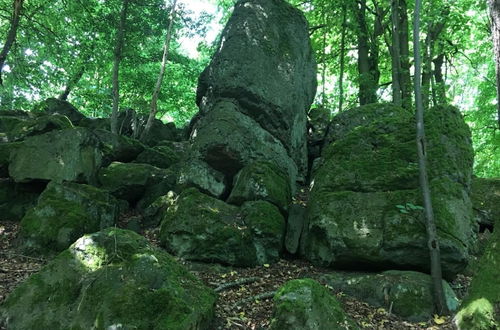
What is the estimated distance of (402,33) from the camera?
16.1 meters

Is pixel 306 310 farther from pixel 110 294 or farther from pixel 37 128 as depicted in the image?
pixel 37 128

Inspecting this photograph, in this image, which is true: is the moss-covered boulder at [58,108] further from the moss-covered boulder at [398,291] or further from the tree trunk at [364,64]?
the moss-covered boulder at [398,291]

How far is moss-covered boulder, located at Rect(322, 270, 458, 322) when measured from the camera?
616 cm

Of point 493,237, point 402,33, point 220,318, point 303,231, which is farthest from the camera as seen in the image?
point 402,33

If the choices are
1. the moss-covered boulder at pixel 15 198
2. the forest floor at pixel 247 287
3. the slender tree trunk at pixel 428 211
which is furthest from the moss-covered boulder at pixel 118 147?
the slender tree trunk at pixel 428 211

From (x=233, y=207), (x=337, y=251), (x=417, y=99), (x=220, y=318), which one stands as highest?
(x=417, y=99)

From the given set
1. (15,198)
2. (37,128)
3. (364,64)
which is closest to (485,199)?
(364,64)

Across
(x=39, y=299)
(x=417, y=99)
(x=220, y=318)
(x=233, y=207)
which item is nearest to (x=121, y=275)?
(x=39, y=299)

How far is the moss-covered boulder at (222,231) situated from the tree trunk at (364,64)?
8884 mm

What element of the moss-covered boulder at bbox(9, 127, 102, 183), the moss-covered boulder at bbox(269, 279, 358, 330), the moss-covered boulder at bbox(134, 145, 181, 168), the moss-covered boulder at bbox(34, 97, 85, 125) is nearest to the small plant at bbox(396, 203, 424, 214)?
the moss-covered boulder at bbox(269, 279, 358, 330)

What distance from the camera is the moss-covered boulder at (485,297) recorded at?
14.4ft

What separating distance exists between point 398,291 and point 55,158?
318 inches

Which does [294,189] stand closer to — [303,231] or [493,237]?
[303,231]

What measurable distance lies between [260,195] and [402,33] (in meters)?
11.4
